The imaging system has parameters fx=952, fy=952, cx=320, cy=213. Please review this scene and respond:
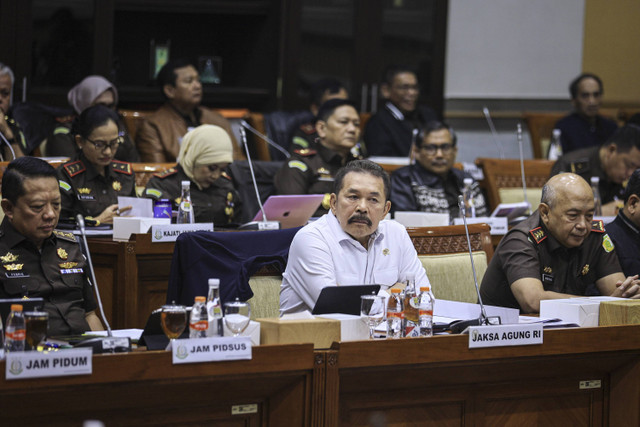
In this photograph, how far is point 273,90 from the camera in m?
6.80

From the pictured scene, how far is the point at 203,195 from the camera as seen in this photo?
434 centimetres

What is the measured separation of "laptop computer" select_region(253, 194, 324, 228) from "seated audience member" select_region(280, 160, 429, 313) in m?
0.85

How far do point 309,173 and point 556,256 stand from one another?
5.87 feet

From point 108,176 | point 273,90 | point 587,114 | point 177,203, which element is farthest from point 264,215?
point 587,114

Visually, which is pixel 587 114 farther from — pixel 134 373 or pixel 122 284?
pixel 134 373

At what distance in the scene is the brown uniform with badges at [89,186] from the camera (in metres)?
4.05

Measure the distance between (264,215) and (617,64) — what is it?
500cm

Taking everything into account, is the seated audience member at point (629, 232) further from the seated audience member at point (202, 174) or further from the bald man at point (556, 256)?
the seated audience member at point (202, 174)

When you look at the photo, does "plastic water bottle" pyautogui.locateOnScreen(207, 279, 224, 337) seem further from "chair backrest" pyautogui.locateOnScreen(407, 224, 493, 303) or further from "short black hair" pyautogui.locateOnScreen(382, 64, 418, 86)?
"short black hair" pyautogui.locateOnScreen(382, 64, 418, 86)

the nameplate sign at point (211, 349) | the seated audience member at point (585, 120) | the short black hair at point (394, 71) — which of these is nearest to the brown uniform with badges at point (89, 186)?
the nameplate sign at point (211, 349)

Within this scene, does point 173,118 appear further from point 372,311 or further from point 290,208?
point 372,311

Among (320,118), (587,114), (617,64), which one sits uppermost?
(617,64)

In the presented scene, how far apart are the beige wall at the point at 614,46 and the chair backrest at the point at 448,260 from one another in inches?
188

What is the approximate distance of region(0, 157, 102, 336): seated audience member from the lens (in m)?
2.74
